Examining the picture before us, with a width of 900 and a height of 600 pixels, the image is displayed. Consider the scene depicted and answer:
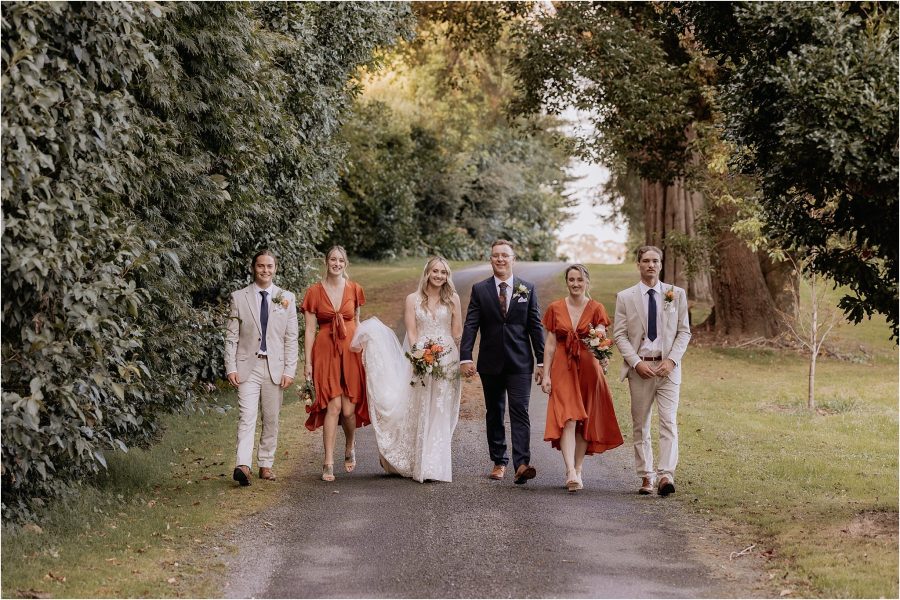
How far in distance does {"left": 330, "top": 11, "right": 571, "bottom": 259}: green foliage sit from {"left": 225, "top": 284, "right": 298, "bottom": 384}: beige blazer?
12.6 m

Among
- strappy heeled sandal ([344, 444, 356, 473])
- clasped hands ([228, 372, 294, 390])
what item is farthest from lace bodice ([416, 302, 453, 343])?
strappy heeled sandal ([344, 444, 356, 473])

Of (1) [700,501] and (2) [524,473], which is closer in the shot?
(1) [700,501]

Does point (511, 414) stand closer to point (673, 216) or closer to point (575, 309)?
point (575, 309)

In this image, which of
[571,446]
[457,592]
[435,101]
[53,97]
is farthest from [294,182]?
[435,101]

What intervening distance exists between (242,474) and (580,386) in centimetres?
317

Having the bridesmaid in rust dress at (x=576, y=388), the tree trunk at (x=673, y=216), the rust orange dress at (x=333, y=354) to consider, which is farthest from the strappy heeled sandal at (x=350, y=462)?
the tree trunk at (x=673, y=216)

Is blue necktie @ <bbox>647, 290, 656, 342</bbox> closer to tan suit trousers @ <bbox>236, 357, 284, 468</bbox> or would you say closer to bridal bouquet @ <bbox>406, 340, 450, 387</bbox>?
bridal bouquet @ <bbox>406, 340, 450, 387</bbox>

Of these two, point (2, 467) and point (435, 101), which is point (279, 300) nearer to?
point (2, 467)

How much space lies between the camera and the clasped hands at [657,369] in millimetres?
9367

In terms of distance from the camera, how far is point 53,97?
21.7 feet

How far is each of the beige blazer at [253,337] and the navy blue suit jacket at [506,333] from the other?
167 cm

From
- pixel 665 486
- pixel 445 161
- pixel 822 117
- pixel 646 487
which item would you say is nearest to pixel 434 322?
pixel 646 487

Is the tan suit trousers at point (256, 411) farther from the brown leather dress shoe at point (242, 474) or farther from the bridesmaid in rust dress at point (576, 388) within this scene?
the bridesmaid in rust dress at point (576, 388)

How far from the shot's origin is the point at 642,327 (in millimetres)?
9570
